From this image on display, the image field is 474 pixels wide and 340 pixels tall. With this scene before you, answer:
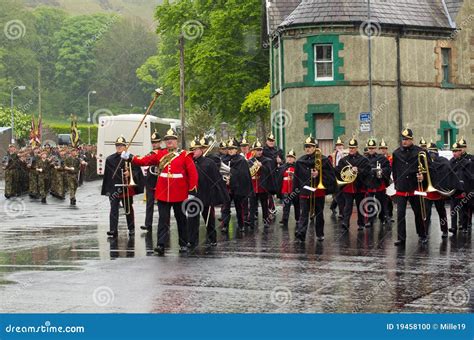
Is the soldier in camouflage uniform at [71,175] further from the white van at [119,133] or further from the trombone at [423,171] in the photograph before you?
the trombone at [423,171]

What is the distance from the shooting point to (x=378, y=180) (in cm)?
2395

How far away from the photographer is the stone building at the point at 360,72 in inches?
1686

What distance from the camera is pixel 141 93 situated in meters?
143

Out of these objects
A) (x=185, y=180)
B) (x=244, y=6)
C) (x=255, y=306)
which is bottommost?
(x=255, y=306)

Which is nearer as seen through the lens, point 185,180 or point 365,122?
point 185,180

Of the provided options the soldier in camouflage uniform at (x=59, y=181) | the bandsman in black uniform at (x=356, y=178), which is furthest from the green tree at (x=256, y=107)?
the bandsman in black uniform at (x=356, y=178)

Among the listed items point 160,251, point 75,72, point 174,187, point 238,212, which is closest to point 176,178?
point 174,187

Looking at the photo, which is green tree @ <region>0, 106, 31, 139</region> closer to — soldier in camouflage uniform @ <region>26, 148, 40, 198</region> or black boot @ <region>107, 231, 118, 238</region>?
soldier in camouflage uniform @ <region>26, 148, 40, 198</region>

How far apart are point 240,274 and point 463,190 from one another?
8.18 metres

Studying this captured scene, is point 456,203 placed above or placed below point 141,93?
below

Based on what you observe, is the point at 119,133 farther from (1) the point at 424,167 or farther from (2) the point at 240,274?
(2) the point at 240,274

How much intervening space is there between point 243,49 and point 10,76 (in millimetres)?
90206

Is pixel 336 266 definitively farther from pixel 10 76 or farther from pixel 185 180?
pixel 10 76

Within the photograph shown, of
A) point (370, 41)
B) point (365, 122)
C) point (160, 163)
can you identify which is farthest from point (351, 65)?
point (160, 163)
